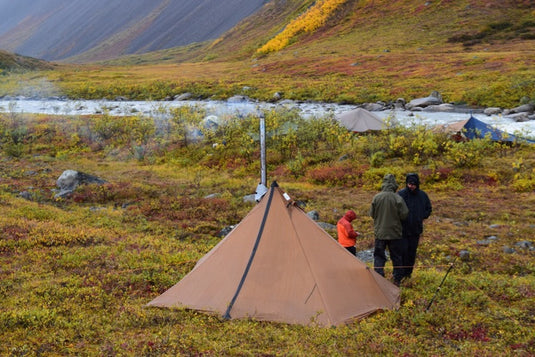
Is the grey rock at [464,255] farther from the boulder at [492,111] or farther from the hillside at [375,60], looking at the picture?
the hillside at [375,60]

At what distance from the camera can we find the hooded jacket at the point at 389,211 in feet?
32.1

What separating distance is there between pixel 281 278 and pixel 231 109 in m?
40.7

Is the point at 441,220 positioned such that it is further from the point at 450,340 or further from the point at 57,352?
the point at 57,352

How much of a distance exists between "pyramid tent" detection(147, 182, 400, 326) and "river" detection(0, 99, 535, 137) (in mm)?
26110

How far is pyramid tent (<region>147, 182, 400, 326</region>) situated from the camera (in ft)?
29.5

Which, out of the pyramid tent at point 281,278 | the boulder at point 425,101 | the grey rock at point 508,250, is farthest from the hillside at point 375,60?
the pyramid tent at point 281,278

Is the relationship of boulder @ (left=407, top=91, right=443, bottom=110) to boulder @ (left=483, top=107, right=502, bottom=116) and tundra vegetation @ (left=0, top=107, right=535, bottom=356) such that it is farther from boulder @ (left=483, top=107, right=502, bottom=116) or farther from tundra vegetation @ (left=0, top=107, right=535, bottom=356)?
tundra vegetation @ (left=0, top=107, right=535, bottom=356)

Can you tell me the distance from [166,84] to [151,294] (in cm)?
6337

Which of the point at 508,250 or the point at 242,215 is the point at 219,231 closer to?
the point at 242,215

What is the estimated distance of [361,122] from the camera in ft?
110

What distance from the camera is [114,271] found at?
1154cm

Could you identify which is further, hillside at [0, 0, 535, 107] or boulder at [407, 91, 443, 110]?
hillside at [0, 0, 535, 107]

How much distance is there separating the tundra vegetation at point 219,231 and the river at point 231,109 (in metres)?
7.26

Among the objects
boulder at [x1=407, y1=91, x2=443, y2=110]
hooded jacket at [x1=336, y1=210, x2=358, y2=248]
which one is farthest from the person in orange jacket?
boulder at [x1=407, y1=91, x2=443, y2=110]
